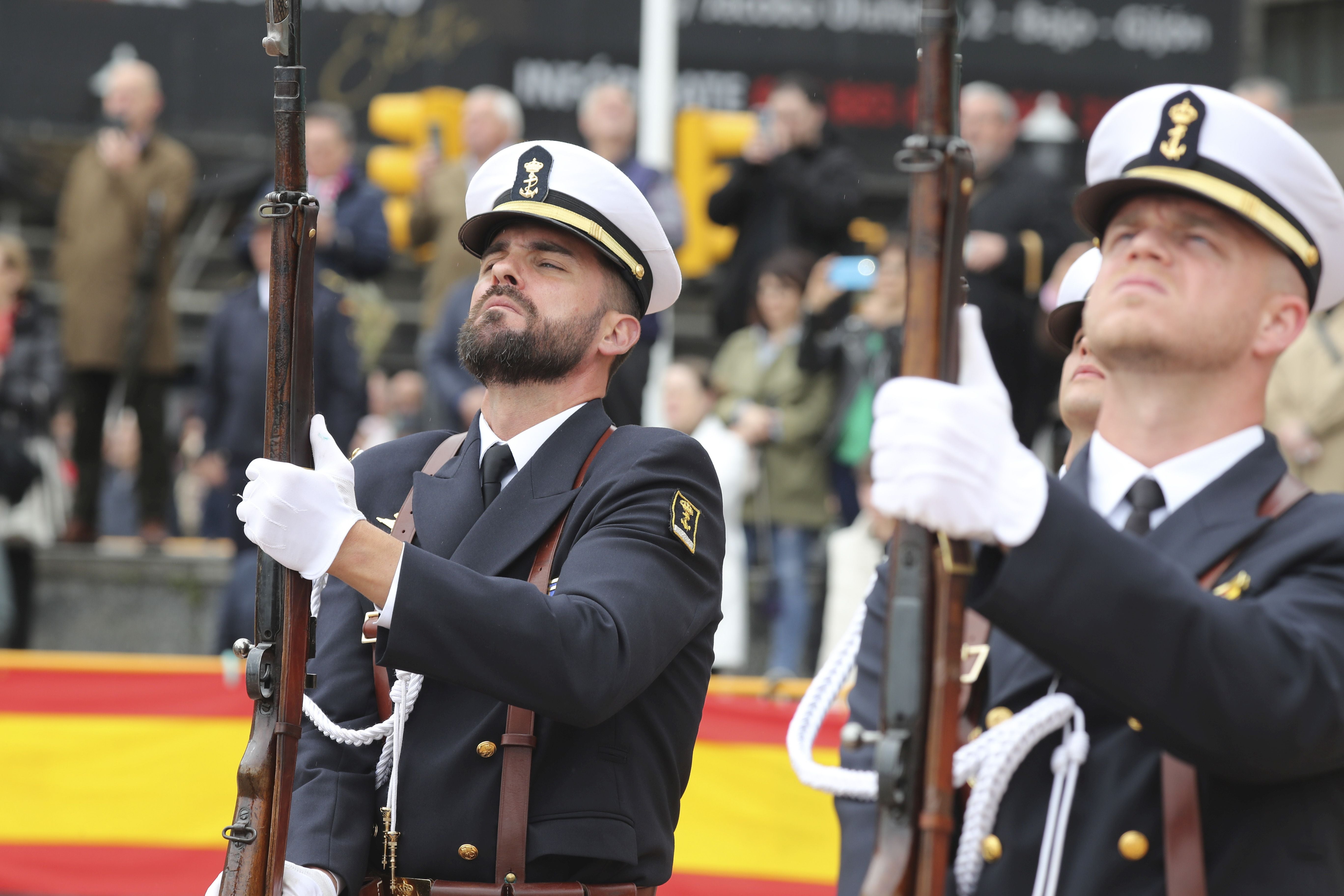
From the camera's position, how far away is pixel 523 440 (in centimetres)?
352

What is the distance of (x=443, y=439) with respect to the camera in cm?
374

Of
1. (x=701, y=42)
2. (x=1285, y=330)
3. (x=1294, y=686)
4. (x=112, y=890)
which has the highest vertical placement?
(x=701, y=42)

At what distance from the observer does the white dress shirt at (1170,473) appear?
249cm

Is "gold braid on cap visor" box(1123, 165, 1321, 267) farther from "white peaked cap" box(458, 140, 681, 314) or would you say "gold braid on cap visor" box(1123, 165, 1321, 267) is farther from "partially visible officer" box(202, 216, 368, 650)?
"partially visible officer" box(202, 216, 368, 650)

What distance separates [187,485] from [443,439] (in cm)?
1042

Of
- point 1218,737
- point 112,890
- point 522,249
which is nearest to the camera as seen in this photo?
point 1218,737

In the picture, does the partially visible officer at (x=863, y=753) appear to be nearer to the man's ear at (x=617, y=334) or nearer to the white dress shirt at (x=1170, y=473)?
the white dress shirt at (x=1170, y=473)

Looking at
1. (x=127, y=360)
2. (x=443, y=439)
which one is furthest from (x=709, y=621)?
(x=127, y=360)

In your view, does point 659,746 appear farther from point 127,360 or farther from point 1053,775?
point 127,360

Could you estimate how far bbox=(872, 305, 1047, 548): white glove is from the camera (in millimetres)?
2082

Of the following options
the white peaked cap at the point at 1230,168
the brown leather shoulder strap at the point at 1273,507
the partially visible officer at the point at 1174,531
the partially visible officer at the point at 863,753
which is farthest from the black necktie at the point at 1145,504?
the white peaked cap at the point at 1230,168

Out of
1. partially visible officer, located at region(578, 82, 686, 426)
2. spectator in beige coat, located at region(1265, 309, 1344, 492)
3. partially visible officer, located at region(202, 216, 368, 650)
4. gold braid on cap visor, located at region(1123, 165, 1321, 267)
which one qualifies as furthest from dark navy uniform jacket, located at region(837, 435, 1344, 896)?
partially visible officer, located at region(202, 216, 368, 650)

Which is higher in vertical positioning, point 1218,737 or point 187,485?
Result: point 1218,737

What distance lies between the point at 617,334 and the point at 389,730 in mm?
986
